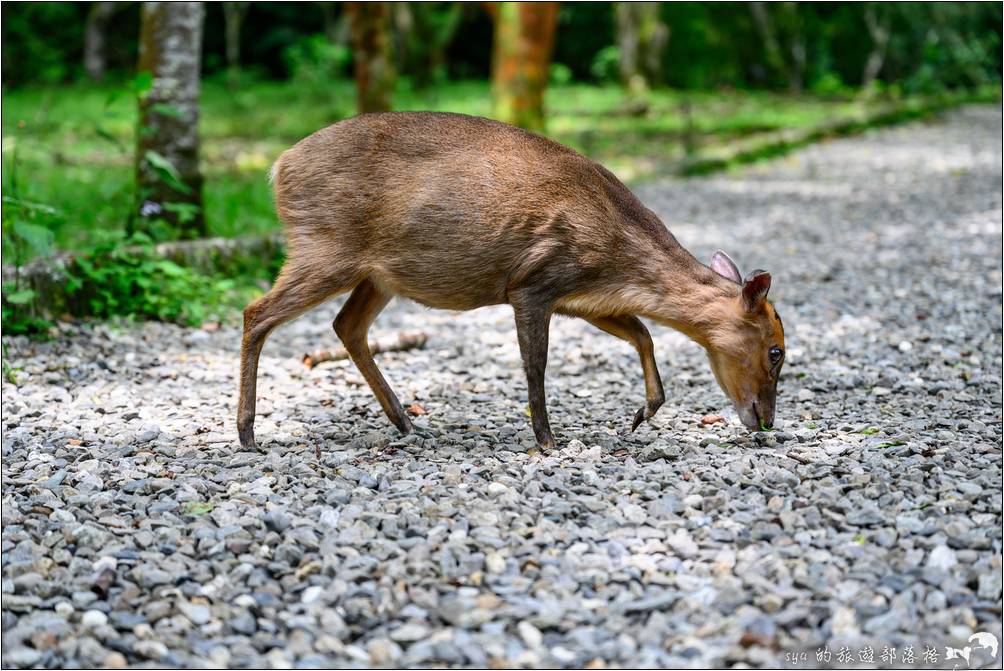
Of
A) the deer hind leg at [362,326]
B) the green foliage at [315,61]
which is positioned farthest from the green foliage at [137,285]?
the green foliage at [315,61]

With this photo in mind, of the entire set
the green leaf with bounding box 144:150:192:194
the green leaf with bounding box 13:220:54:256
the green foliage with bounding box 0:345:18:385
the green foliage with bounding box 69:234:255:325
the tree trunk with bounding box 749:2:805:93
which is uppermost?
Result: the tree trunk with bounding box 749:2:805:93

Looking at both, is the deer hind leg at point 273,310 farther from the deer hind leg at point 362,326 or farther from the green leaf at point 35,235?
the green leaf at point 35,235

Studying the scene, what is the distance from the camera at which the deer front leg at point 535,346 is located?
4.27 meters

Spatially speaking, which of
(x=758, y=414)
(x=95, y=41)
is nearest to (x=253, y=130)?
(x=95, y=41)

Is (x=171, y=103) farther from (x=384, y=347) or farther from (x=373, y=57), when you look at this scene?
(x=373, y=57)

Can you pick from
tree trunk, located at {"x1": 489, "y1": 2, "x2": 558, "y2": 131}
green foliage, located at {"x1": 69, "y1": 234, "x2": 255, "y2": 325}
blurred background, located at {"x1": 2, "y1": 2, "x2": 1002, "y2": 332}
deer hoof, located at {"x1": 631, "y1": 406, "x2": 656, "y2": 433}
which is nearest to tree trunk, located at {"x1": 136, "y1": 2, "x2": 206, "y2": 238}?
blurred background, located at {"x1": 2, "y1": 2, "x2": 1002, "y2": 332}

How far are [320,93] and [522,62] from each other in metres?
7.61

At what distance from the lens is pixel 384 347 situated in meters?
5.79

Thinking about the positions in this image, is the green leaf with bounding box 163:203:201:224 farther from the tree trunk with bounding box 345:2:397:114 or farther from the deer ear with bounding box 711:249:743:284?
the tree trunk with bounding box 345:2:397:114

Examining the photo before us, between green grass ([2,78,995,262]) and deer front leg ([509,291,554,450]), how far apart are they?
260cm

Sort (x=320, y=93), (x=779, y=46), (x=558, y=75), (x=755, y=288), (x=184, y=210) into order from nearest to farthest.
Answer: (x=755, y=288) < (x=184, y=210) < (x=320, y=93) < (x=558, y=75) < (x=779, y=46)

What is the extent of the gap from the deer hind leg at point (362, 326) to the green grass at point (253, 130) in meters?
1.84

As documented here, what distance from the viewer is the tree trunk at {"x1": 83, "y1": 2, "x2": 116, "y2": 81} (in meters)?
23.8

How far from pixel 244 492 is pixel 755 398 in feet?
6.17
